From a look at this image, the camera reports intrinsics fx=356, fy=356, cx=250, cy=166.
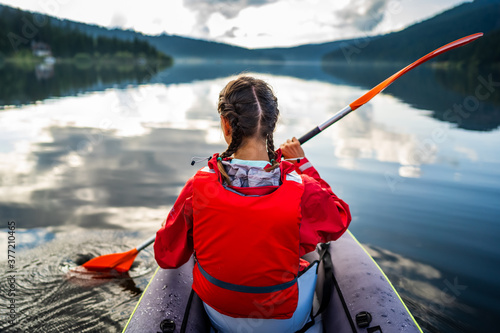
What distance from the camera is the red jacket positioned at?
1710 millimetres

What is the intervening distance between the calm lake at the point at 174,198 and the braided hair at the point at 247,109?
0.74ft

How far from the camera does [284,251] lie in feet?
5.31

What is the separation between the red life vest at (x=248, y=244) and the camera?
156cm

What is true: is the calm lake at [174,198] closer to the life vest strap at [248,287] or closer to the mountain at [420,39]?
the life vest strap at [248,287]

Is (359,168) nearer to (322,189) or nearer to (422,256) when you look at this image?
(422,256)

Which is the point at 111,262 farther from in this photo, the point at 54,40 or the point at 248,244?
the point at 54,40

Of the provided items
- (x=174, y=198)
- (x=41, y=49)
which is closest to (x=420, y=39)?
(x=41, y=49)

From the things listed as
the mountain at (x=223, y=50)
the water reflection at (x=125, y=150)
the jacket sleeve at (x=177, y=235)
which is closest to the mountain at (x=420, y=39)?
the mountain at (x=223, y=50)

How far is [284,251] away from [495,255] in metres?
3.67

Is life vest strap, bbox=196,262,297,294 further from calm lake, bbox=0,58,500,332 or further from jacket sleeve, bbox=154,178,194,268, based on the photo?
calm lake, bbox=0,58,500,332

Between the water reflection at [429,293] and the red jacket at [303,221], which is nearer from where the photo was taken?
the red jacket at [303,221]

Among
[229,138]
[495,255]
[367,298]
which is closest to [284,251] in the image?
[229,138]

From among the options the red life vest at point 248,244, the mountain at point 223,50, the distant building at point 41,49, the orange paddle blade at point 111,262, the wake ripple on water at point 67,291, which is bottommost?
the wake ripple on water at point 67,291

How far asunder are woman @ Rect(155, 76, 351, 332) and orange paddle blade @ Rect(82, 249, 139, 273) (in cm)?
187
